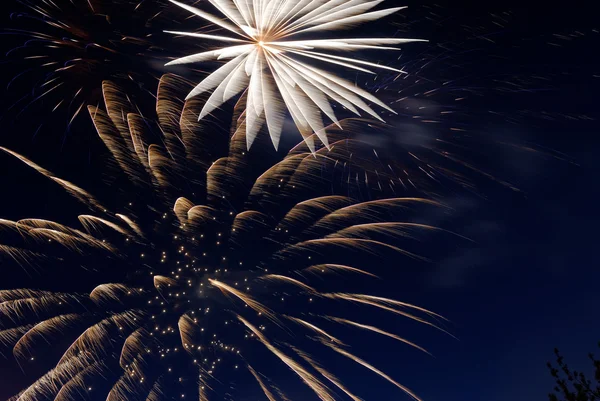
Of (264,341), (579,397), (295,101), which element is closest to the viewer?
(579,397)

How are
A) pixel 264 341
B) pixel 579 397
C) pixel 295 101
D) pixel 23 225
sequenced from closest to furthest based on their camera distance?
pixel 579 397, pixel 295 101, pixel 23 225, pixel 264 341

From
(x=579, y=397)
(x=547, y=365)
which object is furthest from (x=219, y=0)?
(x=579, y=397)

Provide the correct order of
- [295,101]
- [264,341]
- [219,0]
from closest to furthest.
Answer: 1. [219,0]
2. [295,101]
3. [264,341]

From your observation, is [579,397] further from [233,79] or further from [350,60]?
[233,79]

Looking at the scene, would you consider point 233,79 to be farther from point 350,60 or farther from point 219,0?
point 350,60

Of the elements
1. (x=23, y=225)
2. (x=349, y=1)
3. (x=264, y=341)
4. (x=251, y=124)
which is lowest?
(x=23, y=225)

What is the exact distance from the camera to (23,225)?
593 inches

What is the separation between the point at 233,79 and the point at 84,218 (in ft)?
24.4

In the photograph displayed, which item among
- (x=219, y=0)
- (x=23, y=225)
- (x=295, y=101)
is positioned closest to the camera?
(x=219, y=0)

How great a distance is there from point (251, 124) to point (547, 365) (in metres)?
11.0

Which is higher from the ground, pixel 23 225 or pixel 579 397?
pixel 579 397

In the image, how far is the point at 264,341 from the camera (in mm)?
16125

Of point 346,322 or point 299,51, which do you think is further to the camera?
point 346,322

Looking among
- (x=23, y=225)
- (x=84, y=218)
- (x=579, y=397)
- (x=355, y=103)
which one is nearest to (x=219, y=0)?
(x=355, y=103)
